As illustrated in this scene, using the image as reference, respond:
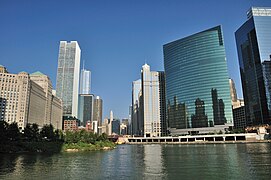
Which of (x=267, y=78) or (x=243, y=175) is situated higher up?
(x=267, y=78)

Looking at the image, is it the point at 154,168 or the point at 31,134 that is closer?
the point at 154,168

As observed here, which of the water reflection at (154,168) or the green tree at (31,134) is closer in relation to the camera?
the water reflection at (154,168)

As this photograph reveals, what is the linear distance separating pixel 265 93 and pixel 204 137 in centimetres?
5958

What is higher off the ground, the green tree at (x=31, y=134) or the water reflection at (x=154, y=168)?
the green tree at (x=31, y=134)

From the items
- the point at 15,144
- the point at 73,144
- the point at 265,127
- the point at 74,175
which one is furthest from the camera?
the point at 265,127

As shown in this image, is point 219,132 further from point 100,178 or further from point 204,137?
point 100,178

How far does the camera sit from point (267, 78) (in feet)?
648

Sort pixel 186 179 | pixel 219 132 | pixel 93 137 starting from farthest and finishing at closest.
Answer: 1. pixel 219 132
2. pixel 93 137
3. pixel 186 179

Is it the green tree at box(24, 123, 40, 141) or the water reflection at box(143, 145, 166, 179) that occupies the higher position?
the green tree at box(24, 123, 40, 141)

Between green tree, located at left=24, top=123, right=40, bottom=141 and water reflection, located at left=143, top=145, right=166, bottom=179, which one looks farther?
green tree, located at left=24, top=123, right=40, bottom=141

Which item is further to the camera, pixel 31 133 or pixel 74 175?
pixel 31 133

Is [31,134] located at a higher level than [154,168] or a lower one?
higher

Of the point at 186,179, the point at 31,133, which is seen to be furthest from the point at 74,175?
the point at 31,133

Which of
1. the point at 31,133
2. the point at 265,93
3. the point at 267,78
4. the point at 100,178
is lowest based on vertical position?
the point at 100,178
